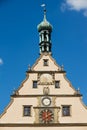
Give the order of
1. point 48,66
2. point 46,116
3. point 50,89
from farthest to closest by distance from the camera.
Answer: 1. point 48,66
2. point 50,89
3. point 46,116

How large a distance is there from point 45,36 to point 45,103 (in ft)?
23.4

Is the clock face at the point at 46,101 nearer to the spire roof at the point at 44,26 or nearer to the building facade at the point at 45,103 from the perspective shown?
the building facade at the point at 45,103

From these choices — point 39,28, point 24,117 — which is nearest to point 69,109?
point 24,117

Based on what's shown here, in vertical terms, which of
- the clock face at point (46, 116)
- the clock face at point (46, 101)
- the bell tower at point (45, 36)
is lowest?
the clock face at point (46, 116)

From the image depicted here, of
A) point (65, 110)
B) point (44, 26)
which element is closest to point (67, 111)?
point (65, 110)

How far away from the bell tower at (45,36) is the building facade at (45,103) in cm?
161

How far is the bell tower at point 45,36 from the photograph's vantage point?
46062 mm

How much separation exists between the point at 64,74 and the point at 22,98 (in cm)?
411

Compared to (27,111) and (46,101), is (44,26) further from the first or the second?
(27,111)

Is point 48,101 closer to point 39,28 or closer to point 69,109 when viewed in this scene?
point 69,109

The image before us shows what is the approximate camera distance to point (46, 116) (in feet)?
138

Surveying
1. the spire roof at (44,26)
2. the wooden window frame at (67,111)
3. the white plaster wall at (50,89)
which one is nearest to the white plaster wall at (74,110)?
the wooden window frame at (67,111)

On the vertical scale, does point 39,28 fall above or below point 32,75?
above

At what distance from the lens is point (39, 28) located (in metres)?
Result: 47.5
